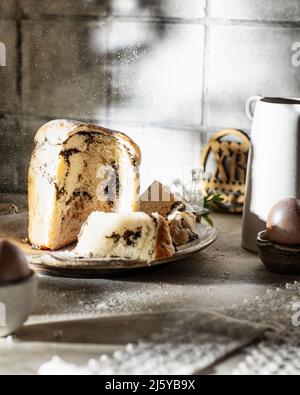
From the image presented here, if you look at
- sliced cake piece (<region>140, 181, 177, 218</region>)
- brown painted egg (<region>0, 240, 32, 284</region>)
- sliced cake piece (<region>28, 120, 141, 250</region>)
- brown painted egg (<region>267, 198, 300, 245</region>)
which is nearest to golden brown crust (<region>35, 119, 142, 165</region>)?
sliced cake piece (<region>28, 120, 141, 250</region>)

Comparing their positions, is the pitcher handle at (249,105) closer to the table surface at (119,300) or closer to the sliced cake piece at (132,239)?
the table surface at (119,300)

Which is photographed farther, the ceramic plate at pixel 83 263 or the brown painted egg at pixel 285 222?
the brown painted egg at pixel 285 222

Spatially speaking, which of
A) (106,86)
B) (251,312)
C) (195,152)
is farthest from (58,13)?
(251,312)

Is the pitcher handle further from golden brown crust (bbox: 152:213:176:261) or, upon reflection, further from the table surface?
golden brown crust (bbox: 152:213:176:261)

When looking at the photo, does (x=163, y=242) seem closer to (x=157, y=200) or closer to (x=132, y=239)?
(x=132, y=239)

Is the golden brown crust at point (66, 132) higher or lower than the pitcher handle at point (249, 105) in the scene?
lower

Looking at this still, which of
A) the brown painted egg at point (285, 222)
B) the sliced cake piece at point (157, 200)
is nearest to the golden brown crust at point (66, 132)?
the sliced cake piece at point (157, 200)
